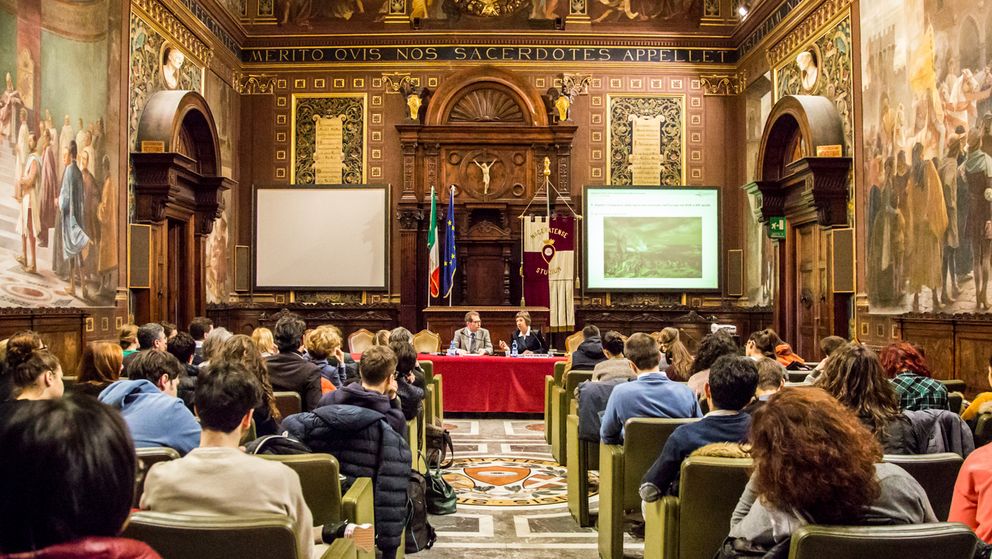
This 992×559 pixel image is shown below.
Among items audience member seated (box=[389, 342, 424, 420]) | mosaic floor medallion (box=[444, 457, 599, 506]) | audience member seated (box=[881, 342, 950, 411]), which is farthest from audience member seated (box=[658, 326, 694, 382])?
audience member seated (box=[389, 342, 424, 420])

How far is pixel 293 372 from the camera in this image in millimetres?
5184

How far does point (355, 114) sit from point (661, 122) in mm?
5869

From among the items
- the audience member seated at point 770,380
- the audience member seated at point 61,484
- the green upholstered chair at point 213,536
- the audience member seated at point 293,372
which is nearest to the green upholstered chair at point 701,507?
the audience member seated at point 770,380

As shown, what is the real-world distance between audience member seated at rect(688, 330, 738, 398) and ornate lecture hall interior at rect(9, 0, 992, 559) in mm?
39

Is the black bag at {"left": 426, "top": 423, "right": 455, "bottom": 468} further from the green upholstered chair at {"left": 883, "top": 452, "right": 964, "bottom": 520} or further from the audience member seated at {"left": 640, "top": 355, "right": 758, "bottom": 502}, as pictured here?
the green upholstered chair at {"left": 883, "top": 452, "right": 964, "bottom": 520}

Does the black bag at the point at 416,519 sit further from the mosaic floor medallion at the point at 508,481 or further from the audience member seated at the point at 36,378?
the audience member seated at the point at 36,378

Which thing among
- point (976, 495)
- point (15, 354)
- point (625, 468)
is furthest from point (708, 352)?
point (15, 354)

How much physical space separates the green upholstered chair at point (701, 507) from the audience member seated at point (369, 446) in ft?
4.00

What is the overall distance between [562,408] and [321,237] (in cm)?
887

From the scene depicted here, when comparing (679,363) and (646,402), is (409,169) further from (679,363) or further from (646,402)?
(646,402)

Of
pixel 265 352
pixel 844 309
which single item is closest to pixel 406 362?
pixel 265 352

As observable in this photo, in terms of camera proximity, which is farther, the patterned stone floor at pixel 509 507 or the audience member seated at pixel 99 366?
the patterned stone floor at pixel 509 507

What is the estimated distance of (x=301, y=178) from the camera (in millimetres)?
15016

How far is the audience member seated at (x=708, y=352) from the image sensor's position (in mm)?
4816
